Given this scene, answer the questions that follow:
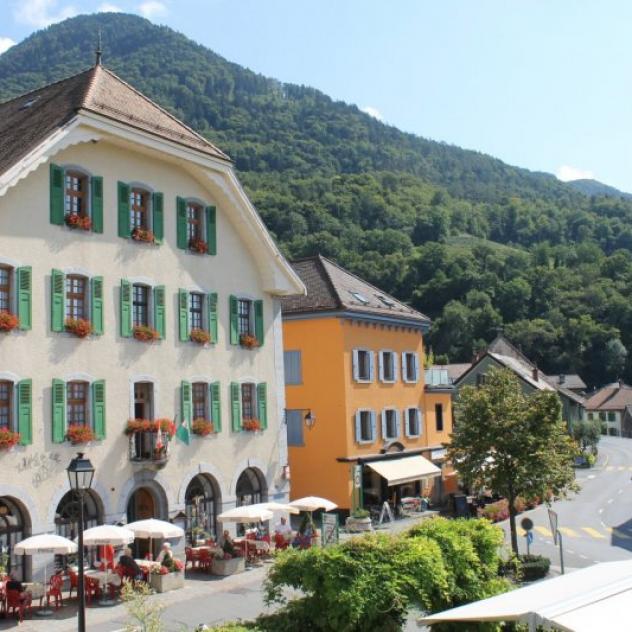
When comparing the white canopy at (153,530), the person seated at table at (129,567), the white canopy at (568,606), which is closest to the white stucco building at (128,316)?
the white canopy at (153,530)

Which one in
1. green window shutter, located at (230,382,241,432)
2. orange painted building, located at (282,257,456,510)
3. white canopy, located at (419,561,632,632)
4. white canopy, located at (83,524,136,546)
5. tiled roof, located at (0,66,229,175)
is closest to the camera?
white canopy, located at (419,561,632,632)

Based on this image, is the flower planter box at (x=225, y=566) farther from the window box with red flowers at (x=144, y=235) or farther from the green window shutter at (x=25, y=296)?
the window box with red flowers at (x=144, y=235)

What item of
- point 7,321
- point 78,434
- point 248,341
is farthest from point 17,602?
point 248,341

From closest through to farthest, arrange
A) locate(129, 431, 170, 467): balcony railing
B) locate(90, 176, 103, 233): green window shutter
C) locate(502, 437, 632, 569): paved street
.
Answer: locate(90, 176, 103, 233): green window shutter → locate(129, 431, 170, 467): balcony railing → locate(502, 437, 632, 569): paved street

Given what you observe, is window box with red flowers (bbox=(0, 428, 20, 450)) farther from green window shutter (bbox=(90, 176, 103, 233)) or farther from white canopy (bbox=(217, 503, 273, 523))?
white canopy (bbox=(217, 503, 273, 523))

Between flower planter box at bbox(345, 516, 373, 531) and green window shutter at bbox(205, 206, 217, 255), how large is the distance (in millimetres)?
12766

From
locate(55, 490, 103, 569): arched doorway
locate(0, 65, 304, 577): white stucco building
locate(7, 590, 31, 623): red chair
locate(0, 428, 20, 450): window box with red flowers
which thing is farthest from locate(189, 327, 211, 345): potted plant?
locate(7, 590, 31, 623): red chair

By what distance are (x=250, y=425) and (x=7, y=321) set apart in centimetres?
1064

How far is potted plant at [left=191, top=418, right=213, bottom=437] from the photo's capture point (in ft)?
92.7

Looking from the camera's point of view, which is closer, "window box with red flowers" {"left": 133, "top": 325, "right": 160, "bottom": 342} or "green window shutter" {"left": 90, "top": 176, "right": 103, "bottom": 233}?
"green window shutter" {"left": 90, "top": 176, "right": 103, "bottom": 233}

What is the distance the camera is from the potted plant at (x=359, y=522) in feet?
116

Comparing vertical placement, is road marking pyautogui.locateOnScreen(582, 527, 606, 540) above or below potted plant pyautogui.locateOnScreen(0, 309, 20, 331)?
below

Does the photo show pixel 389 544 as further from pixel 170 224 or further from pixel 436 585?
pixel 170 224

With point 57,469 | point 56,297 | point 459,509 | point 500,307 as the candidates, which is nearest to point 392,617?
point 57,469
